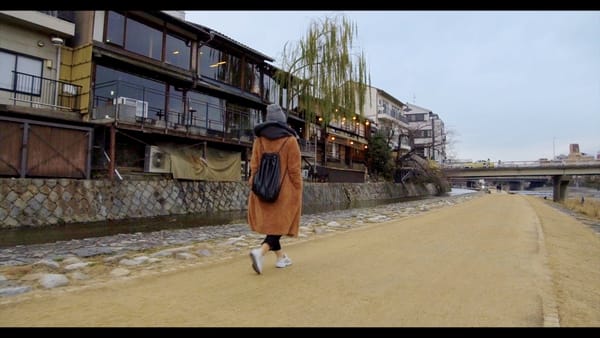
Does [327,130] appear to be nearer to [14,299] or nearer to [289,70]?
[289,70]

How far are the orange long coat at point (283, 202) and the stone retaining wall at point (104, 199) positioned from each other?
10.5 metres

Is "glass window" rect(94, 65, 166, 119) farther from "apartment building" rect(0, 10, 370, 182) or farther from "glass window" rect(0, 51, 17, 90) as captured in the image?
"glass window" rect(0, 51, 17, 90)

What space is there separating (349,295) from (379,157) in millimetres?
35866

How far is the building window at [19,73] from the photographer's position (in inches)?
532

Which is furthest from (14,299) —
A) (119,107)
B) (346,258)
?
(119,107)

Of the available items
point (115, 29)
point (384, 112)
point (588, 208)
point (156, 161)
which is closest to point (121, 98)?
point (156, 161)

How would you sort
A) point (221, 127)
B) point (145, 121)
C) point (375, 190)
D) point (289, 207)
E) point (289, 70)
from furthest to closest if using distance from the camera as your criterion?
point (375, 190) → point (289, 70) → point (221, 127) → point (145, 121) → point (289, 207)

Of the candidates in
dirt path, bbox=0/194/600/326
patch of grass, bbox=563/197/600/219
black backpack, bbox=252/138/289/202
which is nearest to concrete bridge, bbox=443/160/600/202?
patch of grass, bbox=563/197/600/219

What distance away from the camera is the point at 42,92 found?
14289 millimetres

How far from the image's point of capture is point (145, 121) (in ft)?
50.4

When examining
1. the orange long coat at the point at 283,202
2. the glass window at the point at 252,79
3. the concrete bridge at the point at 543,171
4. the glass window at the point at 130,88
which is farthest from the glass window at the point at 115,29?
the concrete bridge at the point at 543,171

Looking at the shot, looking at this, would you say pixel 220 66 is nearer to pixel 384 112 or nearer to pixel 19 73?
pixel 19 73

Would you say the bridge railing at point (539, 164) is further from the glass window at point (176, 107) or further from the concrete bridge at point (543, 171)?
the glass window at point (176, 107)

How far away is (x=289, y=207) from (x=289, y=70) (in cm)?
2071
